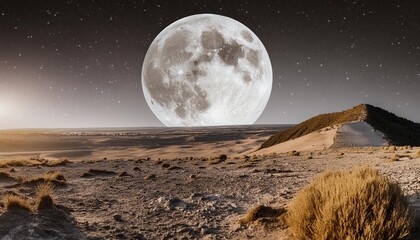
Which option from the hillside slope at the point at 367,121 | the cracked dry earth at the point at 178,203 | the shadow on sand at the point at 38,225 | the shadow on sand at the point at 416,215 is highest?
the hillside slope at the point at 367,121

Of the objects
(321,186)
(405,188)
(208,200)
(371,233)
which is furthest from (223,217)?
(405,188)

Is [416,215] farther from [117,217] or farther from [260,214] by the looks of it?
[117,217]

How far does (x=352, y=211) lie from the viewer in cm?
473

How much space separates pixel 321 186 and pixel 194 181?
7.65 meters

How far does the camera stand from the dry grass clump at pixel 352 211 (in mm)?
4473

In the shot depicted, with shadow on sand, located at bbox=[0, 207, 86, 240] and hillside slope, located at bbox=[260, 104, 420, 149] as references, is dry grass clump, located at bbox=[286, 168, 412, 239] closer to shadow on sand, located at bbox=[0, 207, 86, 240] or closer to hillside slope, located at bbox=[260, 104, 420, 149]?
shadow on sand, located at bbox=[0, 207, 86, 240]

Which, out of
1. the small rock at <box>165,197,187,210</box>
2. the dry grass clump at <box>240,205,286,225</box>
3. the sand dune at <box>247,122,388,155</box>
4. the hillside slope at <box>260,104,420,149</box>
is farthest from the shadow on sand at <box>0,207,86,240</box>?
the hillside slope at <box>260,104,420,149</box>

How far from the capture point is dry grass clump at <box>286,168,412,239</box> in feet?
14.7

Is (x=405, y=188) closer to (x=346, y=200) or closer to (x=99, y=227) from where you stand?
(x=346, y=200)

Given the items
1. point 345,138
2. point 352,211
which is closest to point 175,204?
point 352,211

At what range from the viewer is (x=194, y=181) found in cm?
1279

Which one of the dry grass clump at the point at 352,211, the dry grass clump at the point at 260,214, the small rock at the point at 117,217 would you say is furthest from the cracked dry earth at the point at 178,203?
the dry grass clump at the point at 352,211

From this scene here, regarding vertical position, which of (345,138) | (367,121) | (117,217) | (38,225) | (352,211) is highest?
(367,121)

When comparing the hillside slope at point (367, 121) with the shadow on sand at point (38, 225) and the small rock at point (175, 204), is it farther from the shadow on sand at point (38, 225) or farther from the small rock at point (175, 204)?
the shadow on sand at point (38, 225)
